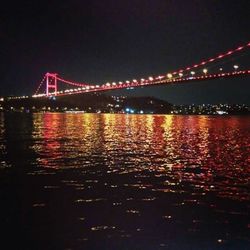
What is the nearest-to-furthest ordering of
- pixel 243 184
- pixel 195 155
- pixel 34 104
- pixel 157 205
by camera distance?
pixel 157 205 < pixel 243 184 < pixel 195 155 < pixel 34 104

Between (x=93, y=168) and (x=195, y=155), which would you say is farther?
(x=195, y=155)

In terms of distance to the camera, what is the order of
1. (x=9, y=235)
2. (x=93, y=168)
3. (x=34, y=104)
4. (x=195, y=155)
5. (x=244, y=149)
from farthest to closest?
(x=34, y=104), (x=244, y=149), (x=195, y=155), (x=93, y=168), (x=9, y=235)

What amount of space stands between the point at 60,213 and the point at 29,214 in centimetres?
72

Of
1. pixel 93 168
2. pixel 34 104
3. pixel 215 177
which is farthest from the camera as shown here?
pixel 34 104

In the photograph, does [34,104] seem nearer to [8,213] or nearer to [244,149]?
[244,149]

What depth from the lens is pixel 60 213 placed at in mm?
11000

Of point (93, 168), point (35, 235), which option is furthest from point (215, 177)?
point (35, 235)

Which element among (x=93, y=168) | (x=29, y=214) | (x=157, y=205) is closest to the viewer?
(x=29, y=214)

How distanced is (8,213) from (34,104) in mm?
154813

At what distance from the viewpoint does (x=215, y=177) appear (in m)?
16.5

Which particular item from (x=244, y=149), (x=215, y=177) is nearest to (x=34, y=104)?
(x=244, y=149)

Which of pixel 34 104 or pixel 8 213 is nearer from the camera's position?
pixel 8 213

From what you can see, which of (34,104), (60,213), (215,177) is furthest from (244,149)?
(34,104)

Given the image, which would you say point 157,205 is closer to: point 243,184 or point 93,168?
point 243,184
